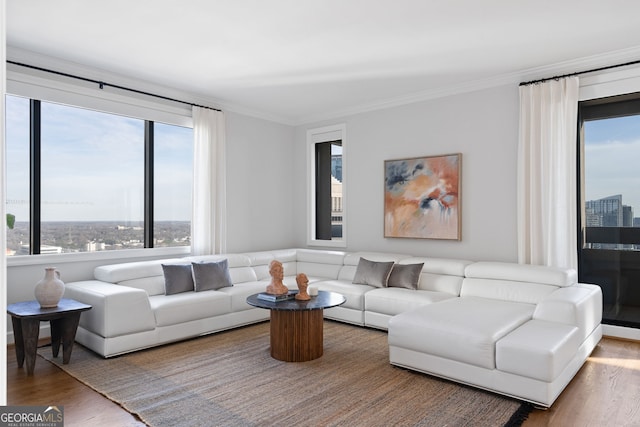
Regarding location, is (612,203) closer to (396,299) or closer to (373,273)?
(396,299)

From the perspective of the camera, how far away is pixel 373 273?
4953mm


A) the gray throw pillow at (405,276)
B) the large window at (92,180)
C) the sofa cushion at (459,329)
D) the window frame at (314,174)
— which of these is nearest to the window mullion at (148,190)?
the large window at (92,180)

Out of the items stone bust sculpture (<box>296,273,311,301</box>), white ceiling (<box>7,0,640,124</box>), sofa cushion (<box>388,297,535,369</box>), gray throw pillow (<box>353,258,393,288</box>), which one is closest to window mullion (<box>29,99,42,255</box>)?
white ceiling (<box>7,0,640,124</box>)

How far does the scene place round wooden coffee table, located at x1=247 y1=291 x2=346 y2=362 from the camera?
363 centimetres

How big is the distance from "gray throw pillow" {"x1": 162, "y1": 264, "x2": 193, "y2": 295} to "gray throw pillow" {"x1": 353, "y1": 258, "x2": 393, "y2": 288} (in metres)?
1.91

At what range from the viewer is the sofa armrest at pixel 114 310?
3656 millimetres

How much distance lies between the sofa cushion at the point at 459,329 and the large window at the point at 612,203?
130 cm

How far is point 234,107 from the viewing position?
5.95 metres

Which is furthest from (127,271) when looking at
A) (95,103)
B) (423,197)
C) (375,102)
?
(375,102)

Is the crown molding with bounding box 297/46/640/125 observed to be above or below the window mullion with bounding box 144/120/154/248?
above

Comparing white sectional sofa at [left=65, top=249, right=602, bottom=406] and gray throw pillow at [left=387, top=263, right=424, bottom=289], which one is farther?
gray throw pillow at [left=387, top=263, right=424, bottom=289]

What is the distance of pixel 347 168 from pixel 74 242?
357cm

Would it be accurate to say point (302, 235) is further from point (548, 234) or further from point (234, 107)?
point (548, 234)

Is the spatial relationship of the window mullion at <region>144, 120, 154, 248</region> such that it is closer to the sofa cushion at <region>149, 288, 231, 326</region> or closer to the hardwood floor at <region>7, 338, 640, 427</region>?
the sofa cushion at <region>149, 288, 231, 326</region>
